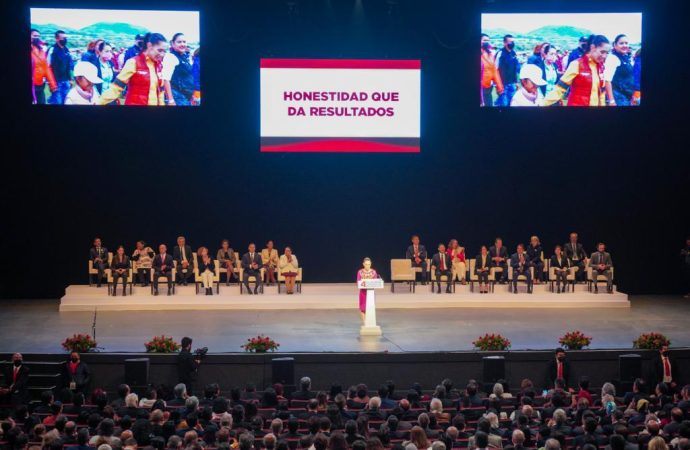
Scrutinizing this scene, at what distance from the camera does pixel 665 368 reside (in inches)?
477

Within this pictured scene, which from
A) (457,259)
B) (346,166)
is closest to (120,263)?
(346,166)

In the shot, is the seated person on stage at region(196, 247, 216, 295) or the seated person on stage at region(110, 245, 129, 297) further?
the seated person on stage at region(196, 247, 216, 295)

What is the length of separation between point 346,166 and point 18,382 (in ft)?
27.8

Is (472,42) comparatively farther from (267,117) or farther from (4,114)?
(4,114)

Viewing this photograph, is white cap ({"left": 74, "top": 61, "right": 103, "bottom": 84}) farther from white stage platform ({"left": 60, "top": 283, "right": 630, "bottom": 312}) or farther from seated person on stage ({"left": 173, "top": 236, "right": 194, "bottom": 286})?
white stage platform ({"left": 60, "top": 283, "right": 630, "bottom": 312})

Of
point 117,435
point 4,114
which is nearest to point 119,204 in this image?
point 4,114

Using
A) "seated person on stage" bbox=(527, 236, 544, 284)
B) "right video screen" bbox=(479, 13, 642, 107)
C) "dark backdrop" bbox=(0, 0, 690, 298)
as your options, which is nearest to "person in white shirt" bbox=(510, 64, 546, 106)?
"right video screen" bbox=(479, 13, 642, 107)

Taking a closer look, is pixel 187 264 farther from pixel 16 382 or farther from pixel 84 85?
pixel 16 382

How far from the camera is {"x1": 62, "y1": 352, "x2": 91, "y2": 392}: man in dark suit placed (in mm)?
11570

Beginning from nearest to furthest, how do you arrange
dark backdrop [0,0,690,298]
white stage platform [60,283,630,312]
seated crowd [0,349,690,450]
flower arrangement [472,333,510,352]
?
seated crowd [0,349,690,450] → flower arrangement [472,333,510,352] → white stage platform [60,283,630,312] → dark backdrop [0,0,690,298]

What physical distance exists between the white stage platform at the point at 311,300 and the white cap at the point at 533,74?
151 inches

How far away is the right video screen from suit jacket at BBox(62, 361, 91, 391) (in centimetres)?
932

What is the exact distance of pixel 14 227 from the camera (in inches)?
706

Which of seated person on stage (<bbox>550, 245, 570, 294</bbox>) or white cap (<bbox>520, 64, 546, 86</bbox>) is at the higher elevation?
white cap (<bbox>520, 64, 546, 86</bbox>)
